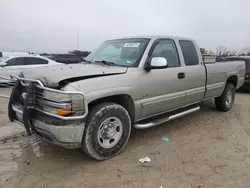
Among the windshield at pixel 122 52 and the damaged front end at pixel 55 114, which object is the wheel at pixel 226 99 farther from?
the damaged front end at pixel 55 114

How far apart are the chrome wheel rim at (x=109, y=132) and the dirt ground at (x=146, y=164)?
263 millimetres

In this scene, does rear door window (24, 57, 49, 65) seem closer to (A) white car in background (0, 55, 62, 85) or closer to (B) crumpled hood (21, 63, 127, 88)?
(A) white car in background (0, 55, 62, 85)

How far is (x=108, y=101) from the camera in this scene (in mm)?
3590

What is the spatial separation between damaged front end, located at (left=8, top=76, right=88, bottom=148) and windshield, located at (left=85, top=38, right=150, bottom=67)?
135 centimetres

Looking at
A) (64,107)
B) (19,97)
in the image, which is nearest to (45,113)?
(64,107)

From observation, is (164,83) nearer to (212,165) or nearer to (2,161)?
(212,165)

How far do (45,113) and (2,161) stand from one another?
1.12 meters

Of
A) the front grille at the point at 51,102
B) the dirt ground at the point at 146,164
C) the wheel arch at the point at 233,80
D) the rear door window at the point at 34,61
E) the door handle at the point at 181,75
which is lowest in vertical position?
the dirt ground at the point at 146,164

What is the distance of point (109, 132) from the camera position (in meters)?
3.53

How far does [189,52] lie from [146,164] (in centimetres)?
272

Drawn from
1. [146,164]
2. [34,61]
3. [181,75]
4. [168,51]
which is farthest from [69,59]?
[146,164]

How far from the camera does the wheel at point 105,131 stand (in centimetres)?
325

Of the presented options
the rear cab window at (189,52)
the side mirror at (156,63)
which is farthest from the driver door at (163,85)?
Answer: the rear cab window at (189,52)

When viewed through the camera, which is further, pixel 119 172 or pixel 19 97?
pixel 19 97
